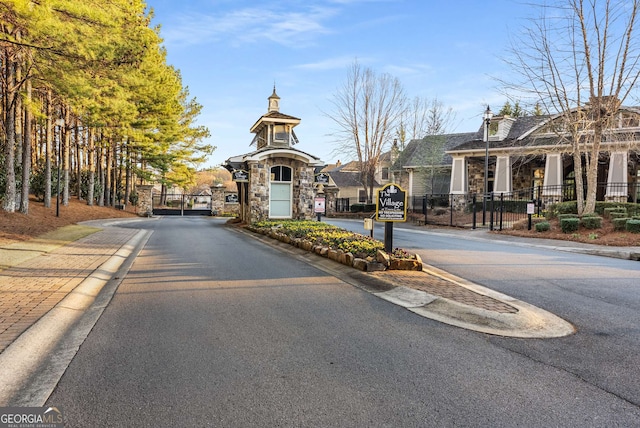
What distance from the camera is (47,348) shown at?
4176mm

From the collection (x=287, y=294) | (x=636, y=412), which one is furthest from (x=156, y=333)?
(x=636, y=412)

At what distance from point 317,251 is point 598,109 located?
1467 centimetres

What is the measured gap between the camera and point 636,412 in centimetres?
293

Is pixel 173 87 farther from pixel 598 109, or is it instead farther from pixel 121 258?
pixel 598 109

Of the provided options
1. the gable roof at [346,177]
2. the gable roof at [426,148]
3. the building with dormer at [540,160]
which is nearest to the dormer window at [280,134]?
the building with dormer at [540,160]

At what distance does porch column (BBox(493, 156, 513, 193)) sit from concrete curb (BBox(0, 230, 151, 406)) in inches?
1067

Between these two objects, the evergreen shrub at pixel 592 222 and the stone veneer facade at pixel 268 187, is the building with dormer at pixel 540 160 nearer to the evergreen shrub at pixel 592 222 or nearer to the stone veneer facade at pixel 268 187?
the evergreen shrub at pixel 592 222

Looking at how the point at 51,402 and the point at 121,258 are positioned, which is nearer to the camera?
the point at 51,402

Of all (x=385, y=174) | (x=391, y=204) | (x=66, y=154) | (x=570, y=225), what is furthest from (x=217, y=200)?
(x=391, y=204)

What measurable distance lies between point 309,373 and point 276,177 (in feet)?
61.8

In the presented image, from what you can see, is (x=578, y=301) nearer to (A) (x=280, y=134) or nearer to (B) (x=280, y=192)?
(B) (x=280, y=192)

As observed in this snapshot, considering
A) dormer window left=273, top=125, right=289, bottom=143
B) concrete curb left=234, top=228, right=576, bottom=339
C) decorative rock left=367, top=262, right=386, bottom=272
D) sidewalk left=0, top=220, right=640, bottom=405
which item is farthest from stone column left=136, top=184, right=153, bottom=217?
concrete curb left=234, top=228, right=576, bottom=339

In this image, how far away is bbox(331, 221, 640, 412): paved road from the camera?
3712 millimetres

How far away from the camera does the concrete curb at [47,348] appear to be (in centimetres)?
327
